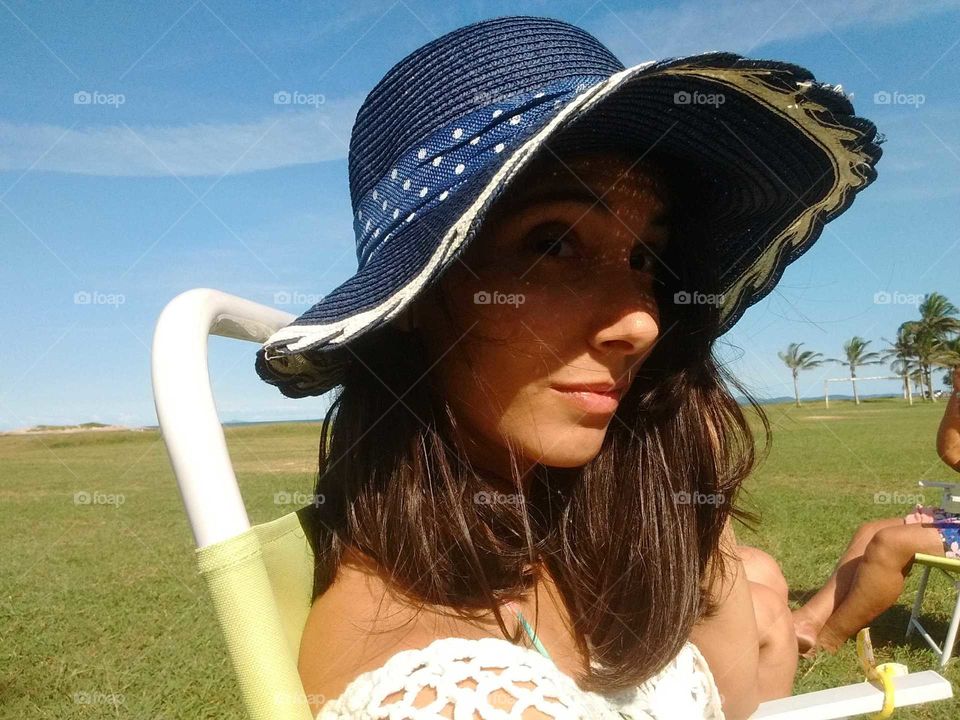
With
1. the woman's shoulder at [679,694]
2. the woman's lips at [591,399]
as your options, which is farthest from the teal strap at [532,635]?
the woman's lips at [591,399]

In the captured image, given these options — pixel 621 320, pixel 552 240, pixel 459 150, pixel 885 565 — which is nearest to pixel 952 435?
pixel 885 565

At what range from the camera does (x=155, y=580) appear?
26.5ft

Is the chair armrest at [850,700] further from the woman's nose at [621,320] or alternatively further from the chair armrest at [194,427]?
the chair armrest at [194,427]

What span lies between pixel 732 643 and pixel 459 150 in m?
1.47

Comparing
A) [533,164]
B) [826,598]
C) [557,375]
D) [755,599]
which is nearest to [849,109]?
[533,164]

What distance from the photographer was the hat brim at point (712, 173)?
114 cm

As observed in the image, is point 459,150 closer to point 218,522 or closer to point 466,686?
point 218,522

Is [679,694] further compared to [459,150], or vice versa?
[679,694]

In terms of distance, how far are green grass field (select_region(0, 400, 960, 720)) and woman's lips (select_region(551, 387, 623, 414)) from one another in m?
0.58

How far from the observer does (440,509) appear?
4.58 ft

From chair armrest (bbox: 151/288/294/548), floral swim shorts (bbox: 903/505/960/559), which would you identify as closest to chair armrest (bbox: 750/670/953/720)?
chair armrest (bbox: 151/288/294/548)

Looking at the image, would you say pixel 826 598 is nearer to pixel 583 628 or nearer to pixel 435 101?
pixel 583 628

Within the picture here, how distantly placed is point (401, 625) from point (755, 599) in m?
1.57

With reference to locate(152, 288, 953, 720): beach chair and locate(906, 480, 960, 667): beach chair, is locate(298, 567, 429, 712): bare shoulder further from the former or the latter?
locate(906, 480, 960, 667): beach chair
